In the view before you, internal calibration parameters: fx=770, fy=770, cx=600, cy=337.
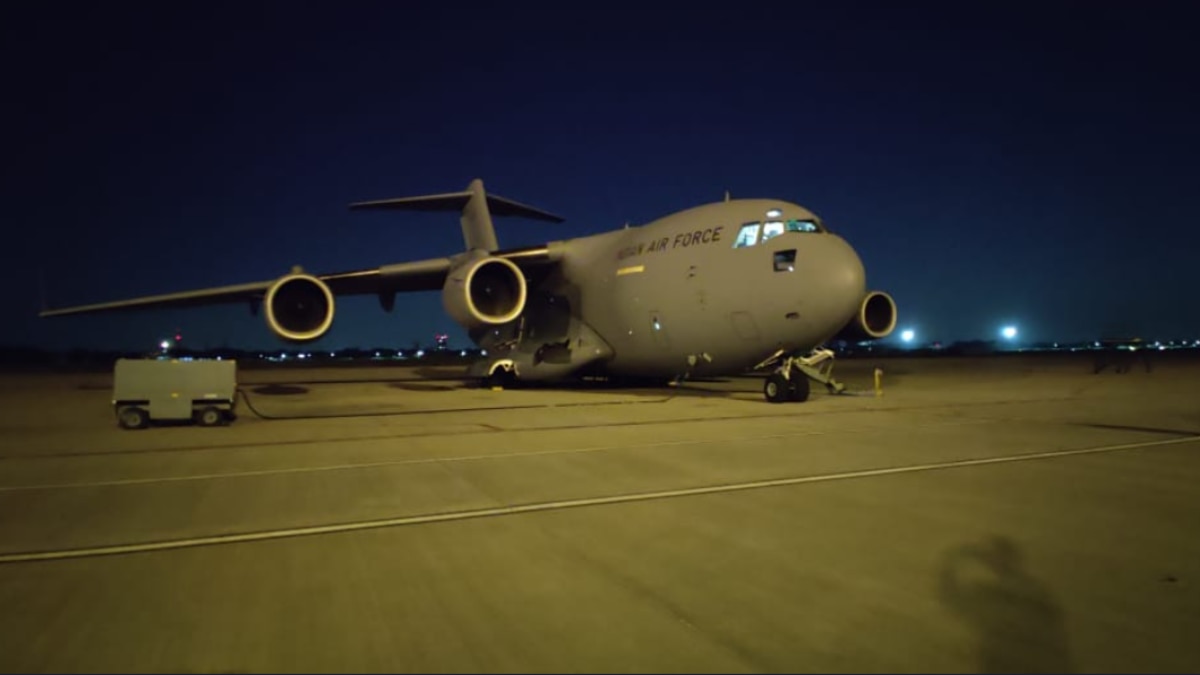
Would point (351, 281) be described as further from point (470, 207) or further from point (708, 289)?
point (708, 289)

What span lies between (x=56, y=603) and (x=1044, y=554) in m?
5.40

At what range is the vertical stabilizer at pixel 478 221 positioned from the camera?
2327 cm

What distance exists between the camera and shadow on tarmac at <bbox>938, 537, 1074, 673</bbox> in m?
3.08

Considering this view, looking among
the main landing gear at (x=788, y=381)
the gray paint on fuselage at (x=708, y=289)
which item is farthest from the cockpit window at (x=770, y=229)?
the main landing gear at (x=788, y=381)

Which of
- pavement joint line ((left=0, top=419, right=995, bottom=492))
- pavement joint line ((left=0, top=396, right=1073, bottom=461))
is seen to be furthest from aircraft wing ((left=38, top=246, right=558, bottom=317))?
pavement joint line ((left=0, top=419, right=995, bottom=492))

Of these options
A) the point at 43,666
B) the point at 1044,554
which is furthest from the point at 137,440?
the point at 1044,554

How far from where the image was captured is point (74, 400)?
1862 centimetres

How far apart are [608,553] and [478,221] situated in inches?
784

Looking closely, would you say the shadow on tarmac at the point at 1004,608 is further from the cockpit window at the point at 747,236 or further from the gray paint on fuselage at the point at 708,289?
the cockpit window at the point at 747,236

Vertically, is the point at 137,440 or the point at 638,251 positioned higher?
the point at 638,251

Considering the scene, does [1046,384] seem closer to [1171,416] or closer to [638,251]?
[1171,416]

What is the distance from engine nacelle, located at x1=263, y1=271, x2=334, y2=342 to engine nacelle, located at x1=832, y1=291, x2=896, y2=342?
11.7m

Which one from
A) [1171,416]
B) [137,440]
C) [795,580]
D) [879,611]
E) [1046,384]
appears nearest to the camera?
[879,611]

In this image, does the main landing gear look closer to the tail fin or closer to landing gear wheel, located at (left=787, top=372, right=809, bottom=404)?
landing gear wheel, located at (left=787, top=372, right=809, bottom=404)
